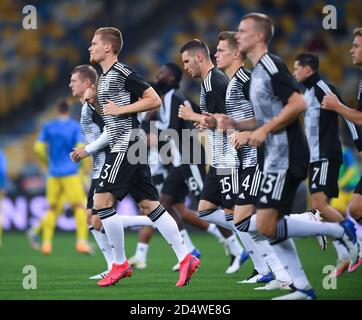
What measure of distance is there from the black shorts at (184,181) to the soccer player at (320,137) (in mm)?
2264

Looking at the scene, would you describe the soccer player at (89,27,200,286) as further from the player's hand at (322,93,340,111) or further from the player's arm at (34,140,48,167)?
the player's arm at (34,140,48,167)

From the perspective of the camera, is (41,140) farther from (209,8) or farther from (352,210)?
(209,8)

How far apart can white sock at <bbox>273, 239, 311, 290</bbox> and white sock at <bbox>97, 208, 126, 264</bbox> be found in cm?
230

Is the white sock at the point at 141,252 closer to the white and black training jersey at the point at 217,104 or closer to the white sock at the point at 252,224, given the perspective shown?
the white and black training jersey at the point at 217,104

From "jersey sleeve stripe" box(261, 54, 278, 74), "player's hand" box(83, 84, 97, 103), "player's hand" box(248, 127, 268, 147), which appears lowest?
"player's hand" box(248, 127, 268, 147)

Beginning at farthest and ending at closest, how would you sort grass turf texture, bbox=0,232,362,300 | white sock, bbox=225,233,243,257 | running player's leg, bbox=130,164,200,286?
1. white sock, bbox=225,233,243,257
2. running player's leg, bbox=130,164,200,286
3. grass turf texture, bbox=0,232,362,300

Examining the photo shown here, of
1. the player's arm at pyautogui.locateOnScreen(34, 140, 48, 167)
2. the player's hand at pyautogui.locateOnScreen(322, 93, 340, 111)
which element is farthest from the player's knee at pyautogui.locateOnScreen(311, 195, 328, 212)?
the player's arm at pyautogui.locateOnScreen(34, 140, 48, 167)

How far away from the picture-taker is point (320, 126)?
10445mm

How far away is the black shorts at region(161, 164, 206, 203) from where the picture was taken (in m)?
12.4

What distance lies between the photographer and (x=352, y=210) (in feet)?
34.3

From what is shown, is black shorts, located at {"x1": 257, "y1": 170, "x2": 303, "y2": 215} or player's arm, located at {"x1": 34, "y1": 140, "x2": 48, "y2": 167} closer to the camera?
black shorts, located at {"x1": 257, "y1": 170, "x2": 303, "y2": 215}

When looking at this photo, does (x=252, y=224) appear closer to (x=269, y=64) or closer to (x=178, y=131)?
(x=269, y=64)

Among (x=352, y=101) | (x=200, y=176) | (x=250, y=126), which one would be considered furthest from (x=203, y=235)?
(x=250, y=126)

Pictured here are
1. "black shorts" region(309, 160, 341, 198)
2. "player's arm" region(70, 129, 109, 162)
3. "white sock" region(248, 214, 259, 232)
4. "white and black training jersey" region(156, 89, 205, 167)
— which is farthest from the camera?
"white and black training jersey" region(156, 89, 205, 167)
